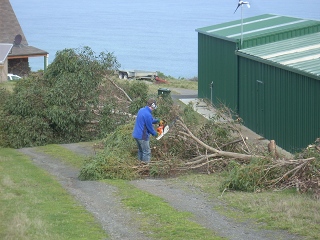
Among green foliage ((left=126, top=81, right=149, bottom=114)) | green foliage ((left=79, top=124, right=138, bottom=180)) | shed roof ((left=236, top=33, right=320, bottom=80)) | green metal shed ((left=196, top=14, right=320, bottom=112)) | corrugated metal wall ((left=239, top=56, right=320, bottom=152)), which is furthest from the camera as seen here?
green metal shed ((left=196, top=14, right=320, bottom=112))

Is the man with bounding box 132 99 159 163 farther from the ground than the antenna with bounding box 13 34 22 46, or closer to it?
closer to it

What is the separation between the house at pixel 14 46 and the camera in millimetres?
49094

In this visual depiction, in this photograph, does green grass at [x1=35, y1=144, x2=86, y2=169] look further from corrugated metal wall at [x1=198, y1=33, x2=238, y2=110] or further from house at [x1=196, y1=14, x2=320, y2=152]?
corrugated metal wall at [x1=198, y1=33, x2=238, y2=110]

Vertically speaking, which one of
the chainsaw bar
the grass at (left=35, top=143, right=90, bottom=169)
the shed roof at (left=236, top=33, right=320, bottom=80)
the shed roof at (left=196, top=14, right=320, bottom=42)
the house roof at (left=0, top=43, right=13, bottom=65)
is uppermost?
the shed roof at (left=196, top=14, right=320, bottom=42)

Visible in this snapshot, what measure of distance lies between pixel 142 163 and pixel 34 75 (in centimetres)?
924

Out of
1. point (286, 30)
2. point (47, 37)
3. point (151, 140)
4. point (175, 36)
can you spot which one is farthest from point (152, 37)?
point (151, 140)

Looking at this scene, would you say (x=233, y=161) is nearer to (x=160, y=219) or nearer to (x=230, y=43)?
(x=160, y=219)

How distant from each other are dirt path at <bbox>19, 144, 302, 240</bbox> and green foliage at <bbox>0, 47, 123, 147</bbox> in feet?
16.8

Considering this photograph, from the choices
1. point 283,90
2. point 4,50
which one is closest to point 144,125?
point 283,90

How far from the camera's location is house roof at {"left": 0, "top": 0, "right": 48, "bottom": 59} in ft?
162

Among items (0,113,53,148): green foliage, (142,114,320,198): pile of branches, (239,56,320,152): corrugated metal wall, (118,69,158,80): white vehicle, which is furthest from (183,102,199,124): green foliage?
(118,69,158,80): white vehicle

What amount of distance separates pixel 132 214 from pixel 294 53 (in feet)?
44.1

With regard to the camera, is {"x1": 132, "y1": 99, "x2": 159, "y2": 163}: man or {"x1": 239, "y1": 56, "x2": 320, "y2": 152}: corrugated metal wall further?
{"x1": 239, "y1": 56, "x2": 320, "y2": 152}: corrugated metal wall

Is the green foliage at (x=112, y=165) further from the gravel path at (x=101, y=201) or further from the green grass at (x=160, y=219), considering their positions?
the green grass at (x=160, y=219)
